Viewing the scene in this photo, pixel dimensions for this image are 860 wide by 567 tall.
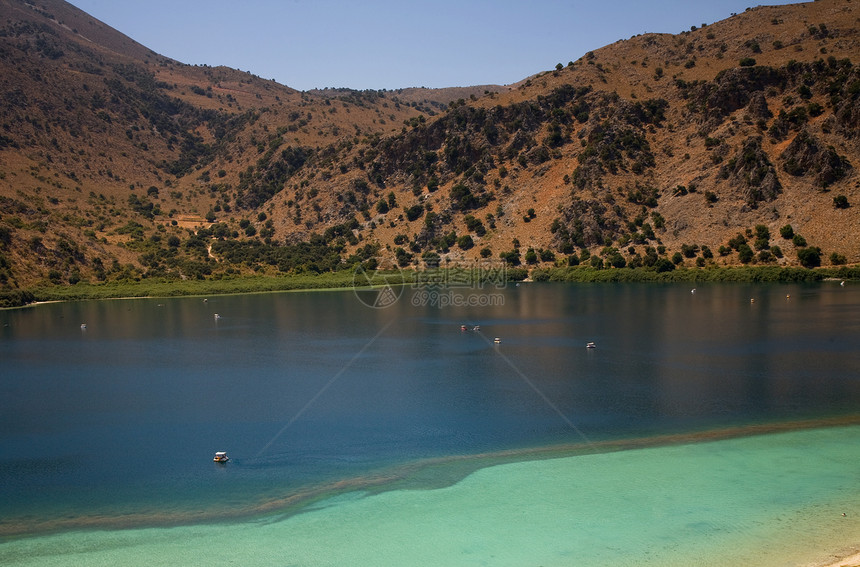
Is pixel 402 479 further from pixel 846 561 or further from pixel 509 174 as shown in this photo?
pixel 509 174

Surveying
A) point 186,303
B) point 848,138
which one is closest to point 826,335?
point 848,138

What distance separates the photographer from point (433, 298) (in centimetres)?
9894

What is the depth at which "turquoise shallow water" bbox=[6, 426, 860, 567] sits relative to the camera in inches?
782

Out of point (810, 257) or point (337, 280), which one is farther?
point (337, 280)

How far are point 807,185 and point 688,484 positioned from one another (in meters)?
95.5

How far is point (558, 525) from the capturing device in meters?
21.7

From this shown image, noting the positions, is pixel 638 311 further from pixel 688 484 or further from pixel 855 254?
pixel 688 484

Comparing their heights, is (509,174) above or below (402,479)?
above

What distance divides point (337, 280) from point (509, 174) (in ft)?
134

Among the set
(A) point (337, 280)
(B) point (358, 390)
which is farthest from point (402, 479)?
(A) point (337, 280)

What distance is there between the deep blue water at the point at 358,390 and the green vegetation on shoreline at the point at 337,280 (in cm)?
1722

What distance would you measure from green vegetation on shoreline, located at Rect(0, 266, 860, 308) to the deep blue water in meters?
17.2

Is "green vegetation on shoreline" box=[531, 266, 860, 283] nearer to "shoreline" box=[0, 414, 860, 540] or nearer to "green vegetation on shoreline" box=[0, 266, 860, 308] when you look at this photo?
"green vegetation on shoreline" box=[0, 266, 860, 308]

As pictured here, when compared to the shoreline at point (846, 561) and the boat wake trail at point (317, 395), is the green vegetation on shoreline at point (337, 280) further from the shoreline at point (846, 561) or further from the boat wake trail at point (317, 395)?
the shoreline at point (846, 561)
